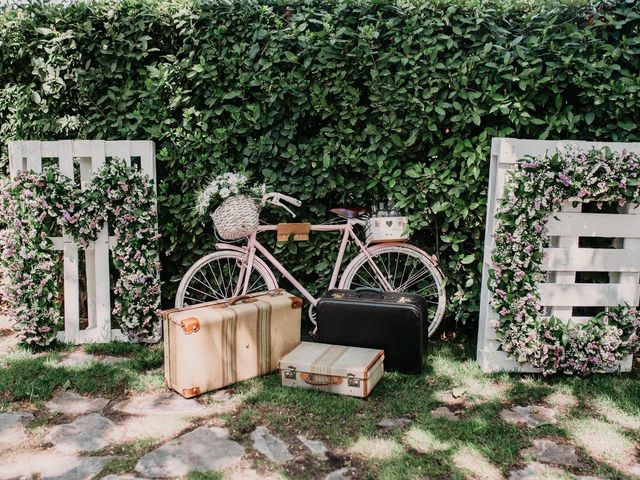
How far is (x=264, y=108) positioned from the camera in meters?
4.52

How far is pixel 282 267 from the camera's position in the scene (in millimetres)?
4551

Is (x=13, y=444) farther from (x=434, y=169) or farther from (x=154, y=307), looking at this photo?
(x=434, y=169)

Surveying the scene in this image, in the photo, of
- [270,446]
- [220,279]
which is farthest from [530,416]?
[220,279]

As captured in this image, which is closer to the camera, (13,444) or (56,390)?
(13,444)

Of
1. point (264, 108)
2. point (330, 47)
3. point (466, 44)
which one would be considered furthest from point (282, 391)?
point (466, 44)

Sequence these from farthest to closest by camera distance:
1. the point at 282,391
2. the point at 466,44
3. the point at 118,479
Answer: the point at 466,44 < the point at 282,391 < the point at 118,479

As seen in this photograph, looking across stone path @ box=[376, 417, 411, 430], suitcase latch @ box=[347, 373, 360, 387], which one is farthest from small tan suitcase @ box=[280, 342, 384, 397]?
stone path @ box=[376, 417, 411, 430]

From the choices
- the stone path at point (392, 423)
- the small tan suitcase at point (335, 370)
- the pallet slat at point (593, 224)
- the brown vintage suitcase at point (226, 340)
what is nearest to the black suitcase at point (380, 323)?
the small tan suitcase at point (335, 370)

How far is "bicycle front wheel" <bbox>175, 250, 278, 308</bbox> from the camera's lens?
451 centimetres

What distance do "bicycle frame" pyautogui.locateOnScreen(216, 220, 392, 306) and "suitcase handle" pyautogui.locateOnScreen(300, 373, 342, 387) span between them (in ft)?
2.78

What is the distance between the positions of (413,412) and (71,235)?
260cm

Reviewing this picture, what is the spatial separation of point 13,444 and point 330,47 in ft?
10.1

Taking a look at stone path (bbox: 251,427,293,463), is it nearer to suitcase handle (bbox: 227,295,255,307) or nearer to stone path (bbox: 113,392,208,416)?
stone path (bbox: 113,392,208,416)

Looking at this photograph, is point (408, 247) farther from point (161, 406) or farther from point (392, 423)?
point (161, 406)
